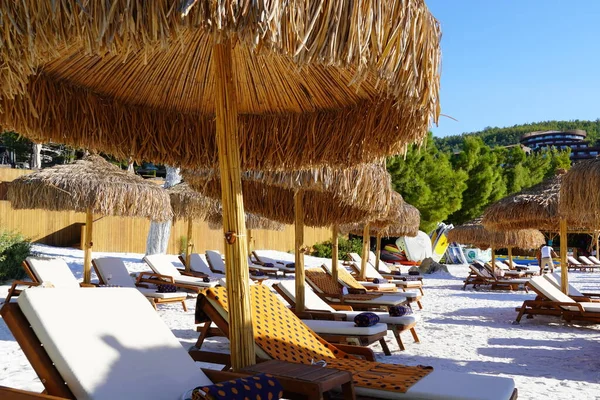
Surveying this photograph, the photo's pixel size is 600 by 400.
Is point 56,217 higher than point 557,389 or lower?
higher

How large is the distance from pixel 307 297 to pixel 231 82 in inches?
152

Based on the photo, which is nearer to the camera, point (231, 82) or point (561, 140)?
point (231, 82)

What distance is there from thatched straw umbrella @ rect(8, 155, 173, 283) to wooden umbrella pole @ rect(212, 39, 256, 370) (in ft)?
20.4

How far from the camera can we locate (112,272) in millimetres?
8242

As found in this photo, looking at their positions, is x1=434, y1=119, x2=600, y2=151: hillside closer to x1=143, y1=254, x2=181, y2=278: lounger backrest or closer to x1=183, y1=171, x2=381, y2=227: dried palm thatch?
x1=143, y1=254, x2=181, y2=278: lounger backrest

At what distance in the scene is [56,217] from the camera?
19000 millimetres

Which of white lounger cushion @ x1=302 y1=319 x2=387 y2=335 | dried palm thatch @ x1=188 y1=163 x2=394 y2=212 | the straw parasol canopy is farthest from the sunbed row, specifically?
the straw parasol canopy

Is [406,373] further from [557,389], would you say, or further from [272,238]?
[272,238]

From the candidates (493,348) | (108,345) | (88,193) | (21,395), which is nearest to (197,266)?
(88,193)

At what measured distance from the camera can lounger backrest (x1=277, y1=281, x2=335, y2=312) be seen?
599 centimetres

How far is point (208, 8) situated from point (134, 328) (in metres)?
1.74

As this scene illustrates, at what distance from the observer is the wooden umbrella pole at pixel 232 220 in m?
2.72

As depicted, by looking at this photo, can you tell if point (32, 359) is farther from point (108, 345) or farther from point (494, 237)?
point (494, 237)

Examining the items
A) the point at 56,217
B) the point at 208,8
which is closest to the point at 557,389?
the point at 208,8
